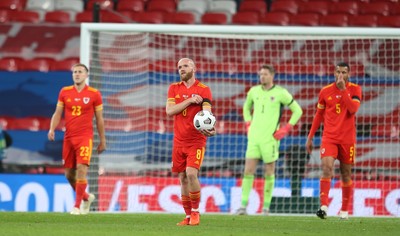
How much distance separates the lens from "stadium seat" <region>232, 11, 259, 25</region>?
707 inches

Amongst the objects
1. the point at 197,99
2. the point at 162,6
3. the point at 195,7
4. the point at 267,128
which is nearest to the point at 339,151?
the point at 267,128

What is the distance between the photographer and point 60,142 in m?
15.4

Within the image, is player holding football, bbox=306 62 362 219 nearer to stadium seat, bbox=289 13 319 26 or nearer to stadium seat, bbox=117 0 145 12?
stadium seat, bbox=289 13 319 26

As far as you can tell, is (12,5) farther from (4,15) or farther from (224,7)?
(224,7)

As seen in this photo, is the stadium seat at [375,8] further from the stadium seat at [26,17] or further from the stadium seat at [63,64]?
the stadium seat at [26,17]

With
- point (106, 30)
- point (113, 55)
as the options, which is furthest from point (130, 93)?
point (106, 30)

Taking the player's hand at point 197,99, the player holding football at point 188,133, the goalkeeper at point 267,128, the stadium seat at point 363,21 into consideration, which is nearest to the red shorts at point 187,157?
the player holding football at point 188,133

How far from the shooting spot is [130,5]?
18812 mm

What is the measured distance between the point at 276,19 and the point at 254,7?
0.78 meters

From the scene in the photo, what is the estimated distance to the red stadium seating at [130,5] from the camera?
18.7m

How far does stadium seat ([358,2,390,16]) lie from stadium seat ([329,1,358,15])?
120 millimetres

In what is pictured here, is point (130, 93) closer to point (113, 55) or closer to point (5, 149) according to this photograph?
point (113, 55)

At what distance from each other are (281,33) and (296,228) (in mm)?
4536

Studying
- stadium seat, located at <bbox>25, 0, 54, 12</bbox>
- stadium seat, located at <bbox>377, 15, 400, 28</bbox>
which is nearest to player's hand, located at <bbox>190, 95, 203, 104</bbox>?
stadium seat, located at <bbox>377, 15, 400, 28</bbox>
